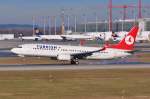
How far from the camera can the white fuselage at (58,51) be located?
7275 centimetres

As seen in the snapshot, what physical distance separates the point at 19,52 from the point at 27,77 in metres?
23.0

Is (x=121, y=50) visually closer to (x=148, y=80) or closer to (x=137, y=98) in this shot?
(x=148, y=80)

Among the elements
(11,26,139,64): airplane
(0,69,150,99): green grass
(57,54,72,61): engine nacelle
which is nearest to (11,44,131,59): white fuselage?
(11,26,139,64): airplane

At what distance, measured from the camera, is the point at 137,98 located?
119 ft

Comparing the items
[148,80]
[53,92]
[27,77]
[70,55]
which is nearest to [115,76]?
[148,80]

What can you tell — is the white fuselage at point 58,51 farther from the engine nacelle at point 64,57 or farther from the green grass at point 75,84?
the green grass at point 75,84

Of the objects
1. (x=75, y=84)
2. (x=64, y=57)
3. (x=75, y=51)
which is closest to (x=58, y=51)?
(x=64, y=57)

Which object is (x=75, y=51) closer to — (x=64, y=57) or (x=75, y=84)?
(x=64, y=57)

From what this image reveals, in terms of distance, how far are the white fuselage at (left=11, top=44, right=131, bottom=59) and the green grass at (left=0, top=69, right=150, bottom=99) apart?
14.7 metres

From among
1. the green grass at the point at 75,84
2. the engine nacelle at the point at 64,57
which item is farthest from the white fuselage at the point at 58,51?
the green grass at the point at 75,84

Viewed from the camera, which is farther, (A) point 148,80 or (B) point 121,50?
(B) point 121,50

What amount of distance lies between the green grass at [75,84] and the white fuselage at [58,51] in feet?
48.2

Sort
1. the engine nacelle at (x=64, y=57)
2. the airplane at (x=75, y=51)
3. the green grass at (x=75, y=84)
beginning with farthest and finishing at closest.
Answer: the airplane at (x=75, y=51)
the engine nacelle at (x=64, y=57)
the green grass at (x=75, y=84)

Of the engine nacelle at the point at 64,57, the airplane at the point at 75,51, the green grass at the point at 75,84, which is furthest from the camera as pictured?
the airplane at the point at 75,51
